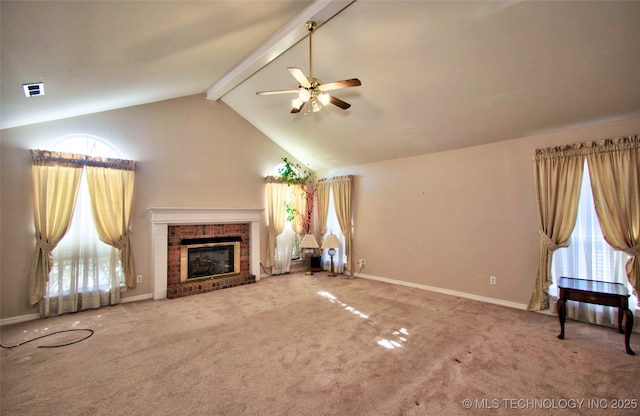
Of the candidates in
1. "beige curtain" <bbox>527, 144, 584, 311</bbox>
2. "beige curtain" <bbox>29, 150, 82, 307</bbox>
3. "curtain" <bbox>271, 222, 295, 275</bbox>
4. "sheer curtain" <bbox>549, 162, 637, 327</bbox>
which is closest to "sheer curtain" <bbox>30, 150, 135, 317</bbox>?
"beige curtain" <bbox>29, 150, 82, 307</bbox>

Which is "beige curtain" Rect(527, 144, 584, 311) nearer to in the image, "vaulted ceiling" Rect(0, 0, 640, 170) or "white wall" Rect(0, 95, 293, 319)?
"vaulted ceiling" Rect(0, 0, 640, 170)

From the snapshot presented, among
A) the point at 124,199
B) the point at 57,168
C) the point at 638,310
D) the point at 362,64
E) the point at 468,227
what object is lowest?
the point at 638,310

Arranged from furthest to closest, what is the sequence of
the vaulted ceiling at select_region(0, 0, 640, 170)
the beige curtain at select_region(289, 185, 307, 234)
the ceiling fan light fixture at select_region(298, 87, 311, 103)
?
the beige curtain at select_region(289, 185, 307, 234), the ceiling fan light fixture at select_region(298, 87, 311, 103), the vaulted ceiling at select_region(0, 0, 640, 170)

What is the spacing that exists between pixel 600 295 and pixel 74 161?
6590 millimetres

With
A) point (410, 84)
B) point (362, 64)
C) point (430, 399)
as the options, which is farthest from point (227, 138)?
point (430, 399)

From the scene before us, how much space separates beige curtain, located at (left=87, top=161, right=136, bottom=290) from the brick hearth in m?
0.60

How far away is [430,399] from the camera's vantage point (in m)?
1.97

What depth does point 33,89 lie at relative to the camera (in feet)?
8.07

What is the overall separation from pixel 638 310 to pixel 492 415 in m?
2.79

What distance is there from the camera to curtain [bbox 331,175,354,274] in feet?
19.6

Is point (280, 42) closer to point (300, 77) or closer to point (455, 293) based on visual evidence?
A: point (300, 77)

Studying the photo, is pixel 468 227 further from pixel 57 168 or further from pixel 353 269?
pixel 57 168

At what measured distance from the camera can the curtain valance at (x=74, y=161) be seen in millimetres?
3518

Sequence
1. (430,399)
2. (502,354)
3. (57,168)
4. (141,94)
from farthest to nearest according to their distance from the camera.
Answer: (141,94) → (57,168) → (502,354) → (430,399)
